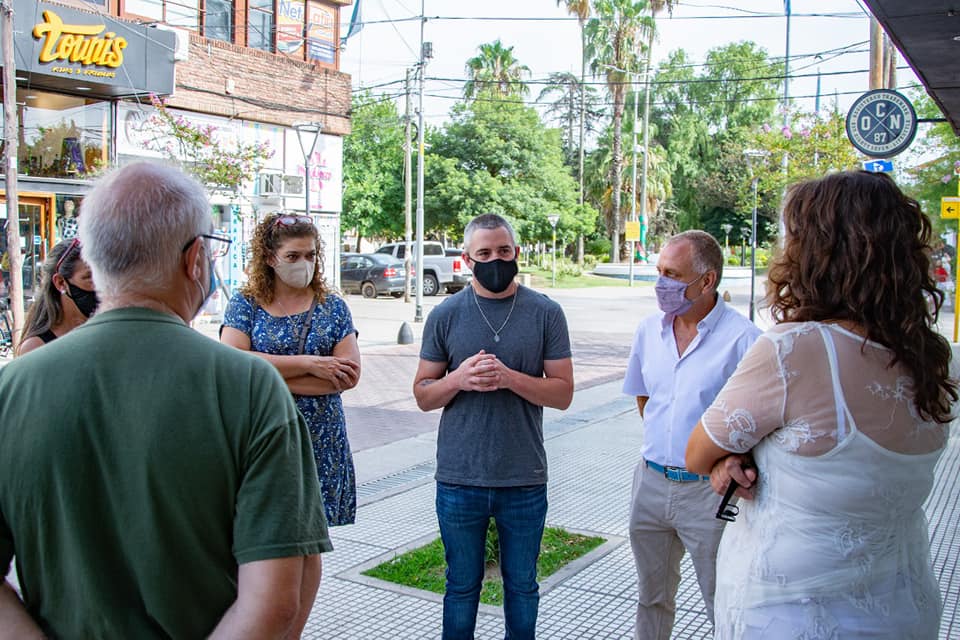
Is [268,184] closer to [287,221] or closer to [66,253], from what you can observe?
[287,221]

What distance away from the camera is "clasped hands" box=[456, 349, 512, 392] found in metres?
3.43

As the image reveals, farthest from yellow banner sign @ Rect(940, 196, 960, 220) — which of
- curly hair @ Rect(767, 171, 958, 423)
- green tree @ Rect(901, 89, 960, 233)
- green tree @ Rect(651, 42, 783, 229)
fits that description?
green tree @ Rect(651, 42, 783, 229)

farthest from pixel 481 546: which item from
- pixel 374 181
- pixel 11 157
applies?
pixel 374 181

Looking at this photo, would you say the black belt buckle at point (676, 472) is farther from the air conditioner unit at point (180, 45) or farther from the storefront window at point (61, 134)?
the air conditioner unit at point (180, 45)

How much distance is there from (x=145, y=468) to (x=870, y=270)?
1687mm

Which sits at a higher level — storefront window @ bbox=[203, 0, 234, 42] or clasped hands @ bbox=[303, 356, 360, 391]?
storefront window @ bbox=[203, 0, 234, 42]

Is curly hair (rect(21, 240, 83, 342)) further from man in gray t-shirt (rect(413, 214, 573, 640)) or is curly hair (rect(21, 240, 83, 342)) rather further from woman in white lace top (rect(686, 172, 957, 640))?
woman in white lace top (rect(686, 172, 957, 640))

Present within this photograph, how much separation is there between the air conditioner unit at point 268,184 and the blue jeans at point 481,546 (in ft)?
65.3

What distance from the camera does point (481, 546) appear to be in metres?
3.56

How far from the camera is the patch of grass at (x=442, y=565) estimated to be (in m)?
4.84

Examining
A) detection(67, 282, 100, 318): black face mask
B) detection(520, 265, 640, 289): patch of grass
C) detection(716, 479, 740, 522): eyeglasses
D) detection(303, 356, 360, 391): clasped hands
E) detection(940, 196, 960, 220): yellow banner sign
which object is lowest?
detection(520, 265, 640, 289): patch of grass

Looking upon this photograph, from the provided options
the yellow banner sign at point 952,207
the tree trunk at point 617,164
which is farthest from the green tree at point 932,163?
the tree trunk at point 617,164

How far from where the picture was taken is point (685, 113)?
6525 centimetres

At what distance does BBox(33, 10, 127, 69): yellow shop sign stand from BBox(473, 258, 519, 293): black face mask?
1522 cm
